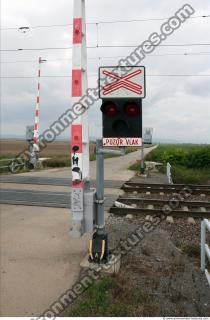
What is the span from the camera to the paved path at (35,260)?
3666 mm

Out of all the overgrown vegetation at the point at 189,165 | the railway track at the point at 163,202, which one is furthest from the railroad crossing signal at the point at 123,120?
the overgrown vegetation at the point at 189,165

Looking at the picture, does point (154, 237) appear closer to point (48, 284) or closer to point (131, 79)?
point (48, 284)

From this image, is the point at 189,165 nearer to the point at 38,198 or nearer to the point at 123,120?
the point at 38,198

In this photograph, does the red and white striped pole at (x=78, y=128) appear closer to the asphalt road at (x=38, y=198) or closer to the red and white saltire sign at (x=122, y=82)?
the red and white saltire sign at (x=122, y=82)

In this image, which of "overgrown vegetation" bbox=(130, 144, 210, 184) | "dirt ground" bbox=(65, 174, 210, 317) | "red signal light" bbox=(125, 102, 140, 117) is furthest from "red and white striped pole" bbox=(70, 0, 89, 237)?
"overgrown vegetation" bbox=(130, 144, 210, 184)

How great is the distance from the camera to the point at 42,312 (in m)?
3.43

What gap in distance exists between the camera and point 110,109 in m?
3.74

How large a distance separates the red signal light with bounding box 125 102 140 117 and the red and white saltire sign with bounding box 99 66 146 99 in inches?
3.9

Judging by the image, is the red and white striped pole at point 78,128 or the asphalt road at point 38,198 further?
the asphalt road at point 38,198

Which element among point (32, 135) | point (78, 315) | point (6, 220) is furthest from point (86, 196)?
point (32, 135)

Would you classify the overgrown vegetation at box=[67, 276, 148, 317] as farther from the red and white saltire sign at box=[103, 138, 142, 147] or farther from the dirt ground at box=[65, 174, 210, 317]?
the red and white saltire sign at box=[103, 138, 142, 147]

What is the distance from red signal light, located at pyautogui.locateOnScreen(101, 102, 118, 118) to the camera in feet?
12.3

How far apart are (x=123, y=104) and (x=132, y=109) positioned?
13 cm

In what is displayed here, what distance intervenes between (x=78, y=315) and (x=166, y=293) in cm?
119
